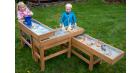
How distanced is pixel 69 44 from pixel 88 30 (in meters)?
2.37

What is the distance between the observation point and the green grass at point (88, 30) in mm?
6137

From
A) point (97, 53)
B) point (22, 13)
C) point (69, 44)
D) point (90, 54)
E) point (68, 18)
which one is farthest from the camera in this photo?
point (22, 13)

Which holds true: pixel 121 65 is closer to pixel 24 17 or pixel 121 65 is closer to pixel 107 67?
pixel 107 67

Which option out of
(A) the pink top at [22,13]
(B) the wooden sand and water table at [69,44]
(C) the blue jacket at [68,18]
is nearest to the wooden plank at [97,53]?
(B) the wooden sand and water table at [69,44]

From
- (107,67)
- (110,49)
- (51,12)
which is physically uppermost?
(51,12)

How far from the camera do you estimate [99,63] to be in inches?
247

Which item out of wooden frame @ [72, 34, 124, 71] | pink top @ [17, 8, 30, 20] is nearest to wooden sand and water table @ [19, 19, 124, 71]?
wooden frame @ [72, 34, 124, 71]

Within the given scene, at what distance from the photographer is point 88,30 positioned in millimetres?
8609

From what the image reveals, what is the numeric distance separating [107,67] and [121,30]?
115 inches

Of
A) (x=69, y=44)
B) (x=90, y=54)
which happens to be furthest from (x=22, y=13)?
(x=90, y=54)

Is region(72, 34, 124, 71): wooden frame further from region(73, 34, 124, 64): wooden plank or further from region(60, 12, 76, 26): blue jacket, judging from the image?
region(60, 12, 76, 26): blue jacket

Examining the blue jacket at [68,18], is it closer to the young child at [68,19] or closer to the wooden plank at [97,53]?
the young child at [68,19]

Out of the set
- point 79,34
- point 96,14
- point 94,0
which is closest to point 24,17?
point 79,34

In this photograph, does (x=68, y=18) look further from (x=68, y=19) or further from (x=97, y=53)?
(x=97, y=53)
